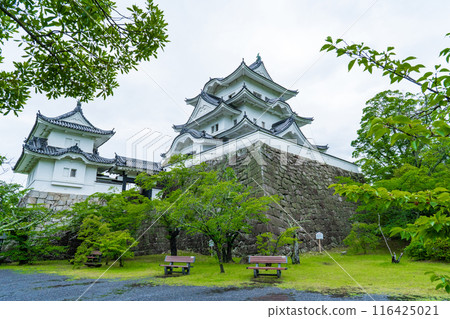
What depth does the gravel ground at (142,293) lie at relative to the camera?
417 cm

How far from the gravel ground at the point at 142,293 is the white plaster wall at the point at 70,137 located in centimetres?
1033

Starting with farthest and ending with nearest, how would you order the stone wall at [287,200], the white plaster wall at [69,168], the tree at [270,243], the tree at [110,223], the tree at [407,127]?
the white plaster wall at [69,168] → the stone wall at [287,200] → the tree at [110,223] → the tree at [270,243] → the tree at [407,127]

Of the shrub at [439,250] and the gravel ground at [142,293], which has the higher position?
the shrub at [439,250]

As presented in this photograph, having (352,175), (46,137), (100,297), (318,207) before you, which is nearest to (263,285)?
(100,297)

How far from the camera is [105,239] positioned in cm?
795

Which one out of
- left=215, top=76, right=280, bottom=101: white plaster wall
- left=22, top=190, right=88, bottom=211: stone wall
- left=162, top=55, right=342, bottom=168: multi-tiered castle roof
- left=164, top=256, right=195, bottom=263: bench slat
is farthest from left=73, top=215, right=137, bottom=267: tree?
left=215, top=76, right=280, bottom=101: white plaster wall

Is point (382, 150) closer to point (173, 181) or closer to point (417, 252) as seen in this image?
point (417, 252)

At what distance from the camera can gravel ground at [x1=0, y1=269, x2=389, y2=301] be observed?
4.17 metres

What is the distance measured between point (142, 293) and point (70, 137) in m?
13.3

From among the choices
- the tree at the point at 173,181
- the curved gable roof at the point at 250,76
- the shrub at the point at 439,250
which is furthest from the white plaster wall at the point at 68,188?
the shrub at the point at 439,250

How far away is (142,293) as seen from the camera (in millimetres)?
4602

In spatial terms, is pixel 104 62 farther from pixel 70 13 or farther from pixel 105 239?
pixel 105 239

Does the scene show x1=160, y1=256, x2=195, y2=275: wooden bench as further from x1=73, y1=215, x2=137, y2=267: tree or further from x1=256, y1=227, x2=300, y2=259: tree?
x1=256, y1=227, x2=300, y2=259: tree

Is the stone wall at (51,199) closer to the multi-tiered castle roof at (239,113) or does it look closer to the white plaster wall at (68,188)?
the white plaster wall at (68,188)
